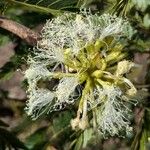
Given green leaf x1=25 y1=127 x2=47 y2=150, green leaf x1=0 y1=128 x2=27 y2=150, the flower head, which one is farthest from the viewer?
green leaf x1=25 y1=127 x2=47 y2=150

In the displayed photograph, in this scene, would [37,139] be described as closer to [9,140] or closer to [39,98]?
[9,140]

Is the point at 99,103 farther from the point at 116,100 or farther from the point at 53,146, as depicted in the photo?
the point at 53,146

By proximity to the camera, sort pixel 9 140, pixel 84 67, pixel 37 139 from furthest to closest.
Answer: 1. pixel 37 139
2. pixel 9 140
3. pixel 84 67

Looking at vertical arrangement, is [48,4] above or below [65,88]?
above

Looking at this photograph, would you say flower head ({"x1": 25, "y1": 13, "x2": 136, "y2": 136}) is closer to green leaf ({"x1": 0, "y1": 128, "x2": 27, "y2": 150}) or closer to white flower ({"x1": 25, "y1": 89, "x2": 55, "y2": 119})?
white flower ({"x1": 25, "y1": 89, "x2": 55, "y2": 119})

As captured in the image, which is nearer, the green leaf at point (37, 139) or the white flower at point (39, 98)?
the white flower at point (39, 98)

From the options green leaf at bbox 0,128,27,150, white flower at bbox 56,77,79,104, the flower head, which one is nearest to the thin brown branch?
the flower head

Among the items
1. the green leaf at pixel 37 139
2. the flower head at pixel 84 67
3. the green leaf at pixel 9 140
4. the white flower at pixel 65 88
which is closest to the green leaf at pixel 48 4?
the flower head at pixel 84 67

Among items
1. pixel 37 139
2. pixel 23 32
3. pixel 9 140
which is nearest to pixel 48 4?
pixel 23 32

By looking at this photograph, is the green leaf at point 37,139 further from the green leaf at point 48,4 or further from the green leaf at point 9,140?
the green leaf at point 48,4

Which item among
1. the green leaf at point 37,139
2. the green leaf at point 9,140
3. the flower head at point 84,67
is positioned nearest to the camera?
the flower head at point 84,67
